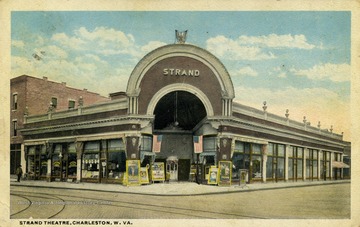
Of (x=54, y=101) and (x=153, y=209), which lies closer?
(x=153, y=209)

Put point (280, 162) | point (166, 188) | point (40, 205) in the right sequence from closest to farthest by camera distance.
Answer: point (40, 205), point (166, 188), point (280, 162)

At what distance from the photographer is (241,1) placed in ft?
57.5

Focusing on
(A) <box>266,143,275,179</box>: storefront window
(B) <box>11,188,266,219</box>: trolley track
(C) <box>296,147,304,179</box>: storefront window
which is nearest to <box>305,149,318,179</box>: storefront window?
(C) <box>296,147,304,179</box>: storefront window

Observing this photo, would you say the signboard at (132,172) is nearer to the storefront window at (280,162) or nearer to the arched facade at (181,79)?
the arched facade at (181,79)

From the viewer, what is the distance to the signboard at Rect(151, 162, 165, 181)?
23859mm

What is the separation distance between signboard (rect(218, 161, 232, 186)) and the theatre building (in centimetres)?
19

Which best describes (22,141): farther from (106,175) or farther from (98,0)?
(98,0)

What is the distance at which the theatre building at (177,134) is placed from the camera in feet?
74.3

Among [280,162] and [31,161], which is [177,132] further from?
[31,161]

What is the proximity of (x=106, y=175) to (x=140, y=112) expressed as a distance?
162 inches

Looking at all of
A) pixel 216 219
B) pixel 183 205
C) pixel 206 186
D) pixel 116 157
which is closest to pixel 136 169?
pixel 116 157

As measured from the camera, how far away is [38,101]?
28094 mm

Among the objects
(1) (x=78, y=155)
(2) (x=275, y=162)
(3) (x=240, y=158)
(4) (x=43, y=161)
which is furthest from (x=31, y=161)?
(2) (x=275, y=162)

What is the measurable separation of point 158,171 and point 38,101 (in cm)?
980
